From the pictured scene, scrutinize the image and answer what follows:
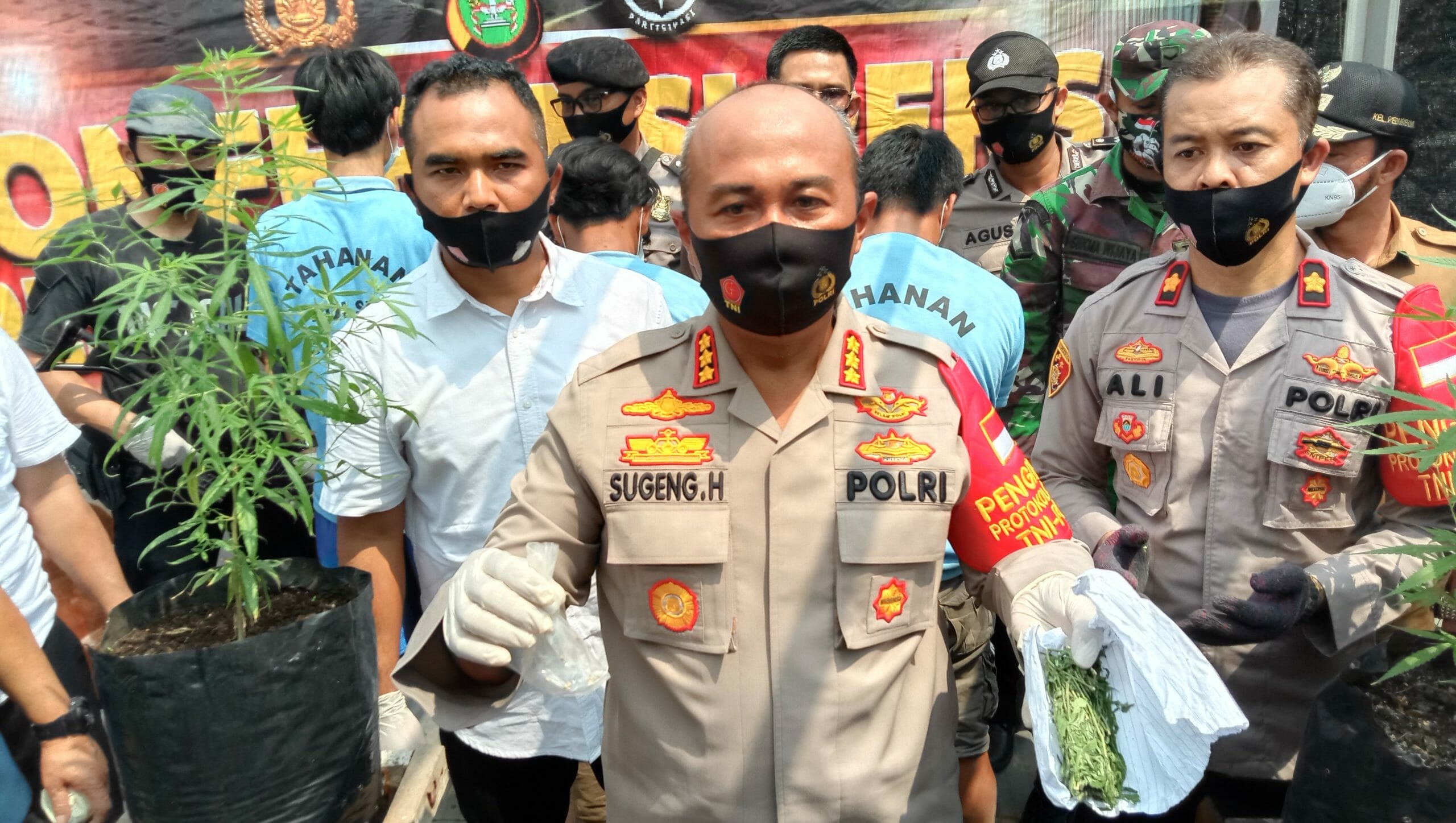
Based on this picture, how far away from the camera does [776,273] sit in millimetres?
1766

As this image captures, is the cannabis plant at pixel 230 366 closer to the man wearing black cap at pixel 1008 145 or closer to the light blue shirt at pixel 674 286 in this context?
the light blue shirt at pixel 674 286

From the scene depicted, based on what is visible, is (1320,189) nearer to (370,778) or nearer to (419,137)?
(419,137)

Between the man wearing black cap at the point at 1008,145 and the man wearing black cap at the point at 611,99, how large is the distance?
1.30 m

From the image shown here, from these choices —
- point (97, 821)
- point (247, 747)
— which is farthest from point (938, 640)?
point (97, 821)

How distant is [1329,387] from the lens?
219 cm

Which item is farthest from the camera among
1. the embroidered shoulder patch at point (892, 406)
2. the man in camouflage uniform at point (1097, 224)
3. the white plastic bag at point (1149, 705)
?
the man in camouflage uniform at point (1097, 224)

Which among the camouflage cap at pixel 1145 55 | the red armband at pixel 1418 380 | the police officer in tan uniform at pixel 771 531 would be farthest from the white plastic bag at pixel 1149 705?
the camouflage cap at pixel 1145 55

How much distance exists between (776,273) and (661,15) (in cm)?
462

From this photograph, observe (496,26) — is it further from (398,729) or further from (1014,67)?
(398,729)

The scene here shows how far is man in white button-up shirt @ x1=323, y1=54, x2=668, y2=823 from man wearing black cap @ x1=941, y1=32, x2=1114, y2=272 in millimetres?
2383

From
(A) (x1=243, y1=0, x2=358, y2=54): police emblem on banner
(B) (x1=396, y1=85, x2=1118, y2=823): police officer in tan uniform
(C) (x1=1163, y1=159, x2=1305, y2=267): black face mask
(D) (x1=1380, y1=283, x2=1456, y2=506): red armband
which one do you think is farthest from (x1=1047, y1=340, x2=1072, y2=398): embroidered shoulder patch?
(A) (x1=243, y1=0, x2=358, y2=54): police emblem on banner

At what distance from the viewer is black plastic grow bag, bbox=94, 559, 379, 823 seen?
173 cm

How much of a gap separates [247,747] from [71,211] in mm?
5107

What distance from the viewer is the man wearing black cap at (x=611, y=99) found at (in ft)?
15.5
